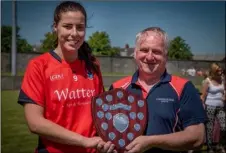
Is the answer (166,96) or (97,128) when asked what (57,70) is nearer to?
(97,128)

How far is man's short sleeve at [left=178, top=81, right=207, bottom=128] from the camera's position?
1.43m

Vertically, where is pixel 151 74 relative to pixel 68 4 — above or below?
below

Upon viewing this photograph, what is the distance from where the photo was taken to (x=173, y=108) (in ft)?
4.75

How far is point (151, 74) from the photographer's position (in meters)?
1.50

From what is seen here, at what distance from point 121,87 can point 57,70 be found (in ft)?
1.00

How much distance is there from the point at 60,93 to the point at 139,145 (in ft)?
1.36

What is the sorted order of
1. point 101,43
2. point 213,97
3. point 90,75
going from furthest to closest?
point 101,43
point 213,97
point 90,75

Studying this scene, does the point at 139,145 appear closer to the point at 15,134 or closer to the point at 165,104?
the point at 165,104

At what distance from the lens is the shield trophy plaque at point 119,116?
1426mm

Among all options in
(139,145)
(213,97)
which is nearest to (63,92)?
(139,145)

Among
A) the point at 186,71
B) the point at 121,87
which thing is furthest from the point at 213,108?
the point at 186,71

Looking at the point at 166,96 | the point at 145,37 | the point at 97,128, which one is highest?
the point at 145,37

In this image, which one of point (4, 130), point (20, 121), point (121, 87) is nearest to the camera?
point (121, 87)

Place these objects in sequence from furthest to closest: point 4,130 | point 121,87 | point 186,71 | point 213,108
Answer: point 186,71
point 4,130
point 213,108
point 121,87
